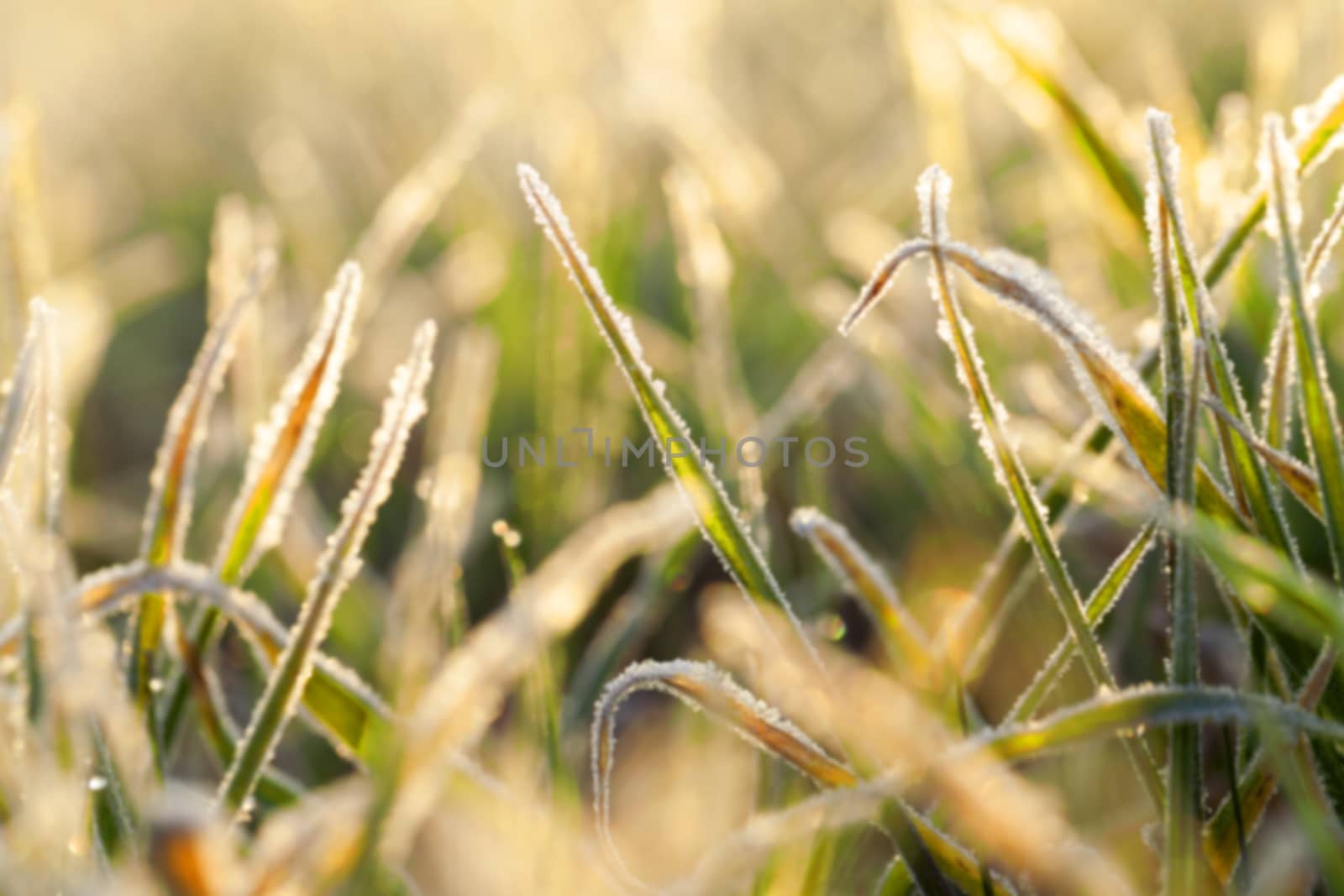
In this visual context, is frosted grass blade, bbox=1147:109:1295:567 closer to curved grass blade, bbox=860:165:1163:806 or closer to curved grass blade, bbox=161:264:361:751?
curved grass blade, bbox=860:165:1163:806

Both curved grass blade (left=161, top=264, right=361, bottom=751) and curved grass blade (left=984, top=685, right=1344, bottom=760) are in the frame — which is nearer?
curved grass blade (left=984, top=685, right=1344, bottom=760)

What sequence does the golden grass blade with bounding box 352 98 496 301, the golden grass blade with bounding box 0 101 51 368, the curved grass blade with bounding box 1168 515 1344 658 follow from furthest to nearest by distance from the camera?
the golden grass blade with bounding box 352 98 496 301, the golden grass blade with bounding box 0 101 51 368, the curved grass blade with bounding box 1168 515 1344 658

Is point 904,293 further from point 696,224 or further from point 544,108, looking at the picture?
point 544,108

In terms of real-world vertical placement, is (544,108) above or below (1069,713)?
above

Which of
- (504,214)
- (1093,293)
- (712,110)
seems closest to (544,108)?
(504,214)

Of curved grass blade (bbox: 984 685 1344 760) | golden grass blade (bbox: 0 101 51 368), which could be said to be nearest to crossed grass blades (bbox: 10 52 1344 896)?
curved grass blade (bbox: 984 685 1344 760)

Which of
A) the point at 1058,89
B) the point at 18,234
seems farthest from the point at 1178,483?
the point at 18,234

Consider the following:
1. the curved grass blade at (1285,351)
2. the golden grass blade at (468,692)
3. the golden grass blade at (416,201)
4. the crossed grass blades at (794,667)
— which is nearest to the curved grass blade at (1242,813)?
the crossed grass blades at (794,667)
